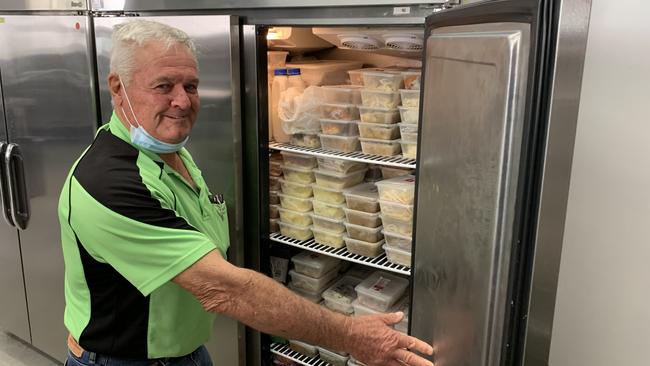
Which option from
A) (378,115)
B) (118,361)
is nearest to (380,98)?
(378,115)

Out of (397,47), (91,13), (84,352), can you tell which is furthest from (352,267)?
(91,13)

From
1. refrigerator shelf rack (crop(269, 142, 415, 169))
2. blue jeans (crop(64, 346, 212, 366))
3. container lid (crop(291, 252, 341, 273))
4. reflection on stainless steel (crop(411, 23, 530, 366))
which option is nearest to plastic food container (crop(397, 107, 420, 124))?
refrigerator shelf rack (crop(269, 142, 415, 169))

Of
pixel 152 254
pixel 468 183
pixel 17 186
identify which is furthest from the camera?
pixel 17 186

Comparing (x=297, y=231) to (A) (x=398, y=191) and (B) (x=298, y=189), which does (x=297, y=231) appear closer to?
(B) (x=298, y=189)

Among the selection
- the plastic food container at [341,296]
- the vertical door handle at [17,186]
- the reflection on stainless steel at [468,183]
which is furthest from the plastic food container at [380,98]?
the vertical door handle at [17,186]

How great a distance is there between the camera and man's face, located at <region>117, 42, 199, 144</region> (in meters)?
1.28

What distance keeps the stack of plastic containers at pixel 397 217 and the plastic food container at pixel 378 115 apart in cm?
23

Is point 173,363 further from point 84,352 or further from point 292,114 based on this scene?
point 292,114

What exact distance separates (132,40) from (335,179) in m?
1.07

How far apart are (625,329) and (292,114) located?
1.35 metres

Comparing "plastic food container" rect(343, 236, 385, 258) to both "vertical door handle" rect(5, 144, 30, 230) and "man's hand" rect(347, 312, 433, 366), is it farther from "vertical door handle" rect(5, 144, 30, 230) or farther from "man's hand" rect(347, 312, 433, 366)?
"vertical door handle" rect(5, 144, 30, 230)

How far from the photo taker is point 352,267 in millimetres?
2535

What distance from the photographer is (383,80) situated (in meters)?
1.91

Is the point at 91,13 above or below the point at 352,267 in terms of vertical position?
above
